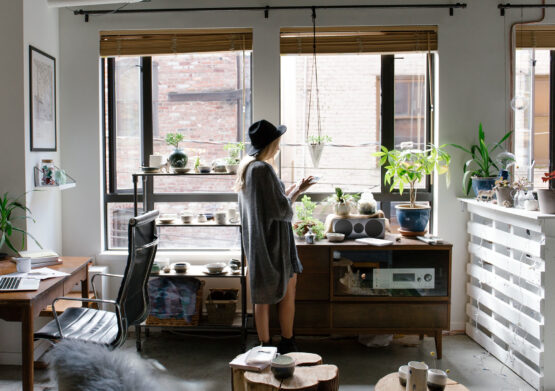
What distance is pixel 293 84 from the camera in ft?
14.6

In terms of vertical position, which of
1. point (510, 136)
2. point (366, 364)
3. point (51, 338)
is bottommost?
point (366, 364)

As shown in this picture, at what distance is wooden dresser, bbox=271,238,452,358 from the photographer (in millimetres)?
3852

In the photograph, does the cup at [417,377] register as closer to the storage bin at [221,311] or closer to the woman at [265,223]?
the woman at [265,223]

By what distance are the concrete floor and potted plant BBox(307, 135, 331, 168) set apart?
1.35 m

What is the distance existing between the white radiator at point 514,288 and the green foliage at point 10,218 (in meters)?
2.99

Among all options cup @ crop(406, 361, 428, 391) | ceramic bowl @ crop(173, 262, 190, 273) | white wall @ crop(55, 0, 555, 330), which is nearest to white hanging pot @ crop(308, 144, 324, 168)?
white wall @ crop(55, 0, 555, 330)

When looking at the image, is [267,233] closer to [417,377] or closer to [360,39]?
[417,377]

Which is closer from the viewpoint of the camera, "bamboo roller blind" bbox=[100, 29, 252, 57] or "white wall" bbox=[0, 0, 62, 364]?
"white wall" bbox=[0, 0, 62, 364]

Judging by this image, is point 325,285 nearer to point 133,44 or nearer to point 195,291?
point 195,291

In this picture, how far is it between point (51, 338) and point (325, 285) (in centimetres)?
176

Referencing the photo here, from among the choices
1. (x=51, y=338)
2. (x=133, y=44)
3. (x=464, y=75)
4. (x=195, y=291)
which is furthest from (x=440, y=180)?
(x=51, y=338)

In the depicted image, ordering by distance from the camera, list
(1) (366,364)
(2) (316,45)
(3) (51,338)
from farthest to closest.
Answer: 1. (2) (316,45)
2. (1) (366,364)
3. (3) (51,338)

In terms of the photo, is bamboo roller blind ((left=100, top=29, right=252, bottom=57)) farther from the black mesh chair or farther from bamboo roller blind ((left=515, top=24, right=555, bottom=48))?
bamboo roller blind ((left=515, top=24, right=555, bottom=48))

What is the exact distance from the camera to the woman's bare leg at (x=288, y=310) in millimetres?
3705
